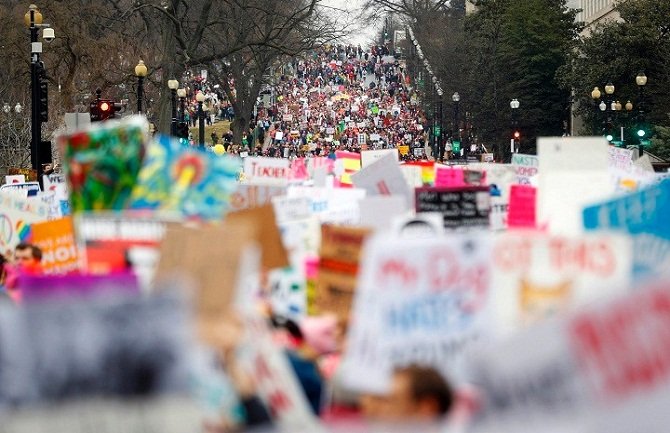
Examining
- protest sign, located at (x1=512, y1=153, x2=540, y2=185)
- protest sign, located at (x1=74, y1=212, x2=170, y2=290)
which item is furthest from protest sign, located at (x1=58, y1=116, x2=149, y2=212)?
protest sign, located at (x1=512, y1=153, x2=540, y2=185)

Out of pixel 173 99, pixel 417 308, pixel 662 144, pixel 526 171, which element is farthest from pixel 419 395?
pixel 662 144

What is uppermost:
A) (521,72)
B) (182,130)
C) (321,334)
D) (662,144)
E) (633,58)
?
(521,72)

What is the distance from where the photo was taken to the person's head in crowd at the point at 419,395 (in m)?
4.03

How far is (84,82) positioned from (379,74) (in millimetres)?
79307

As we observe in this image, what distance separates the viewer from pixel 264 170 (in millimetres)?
18172

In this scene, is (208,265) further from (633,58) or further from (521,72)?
(521,72)

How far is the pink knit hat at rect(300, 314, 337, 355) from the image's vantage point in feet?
20.9

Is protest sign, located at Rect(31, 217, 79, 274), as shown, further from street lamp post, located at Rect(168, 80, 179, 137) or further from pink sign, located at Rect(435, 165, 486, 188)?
street lamp post, located at Rect(168, 80, 179, 137)

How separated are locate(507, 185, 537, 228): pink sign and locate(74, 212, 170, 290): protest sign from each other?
576cm

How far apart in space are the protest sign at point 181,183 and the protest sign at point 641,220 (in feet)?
4.35

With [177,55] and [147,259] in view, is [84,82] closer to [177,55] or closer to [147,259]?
[177,55]

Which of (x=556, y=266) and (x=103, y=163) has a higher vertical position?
(x=103, y=163)

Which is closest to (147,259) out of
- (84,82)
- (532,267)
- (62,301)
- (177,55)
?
(532,267)

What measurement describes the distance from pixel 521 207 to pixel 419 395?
309 inches
